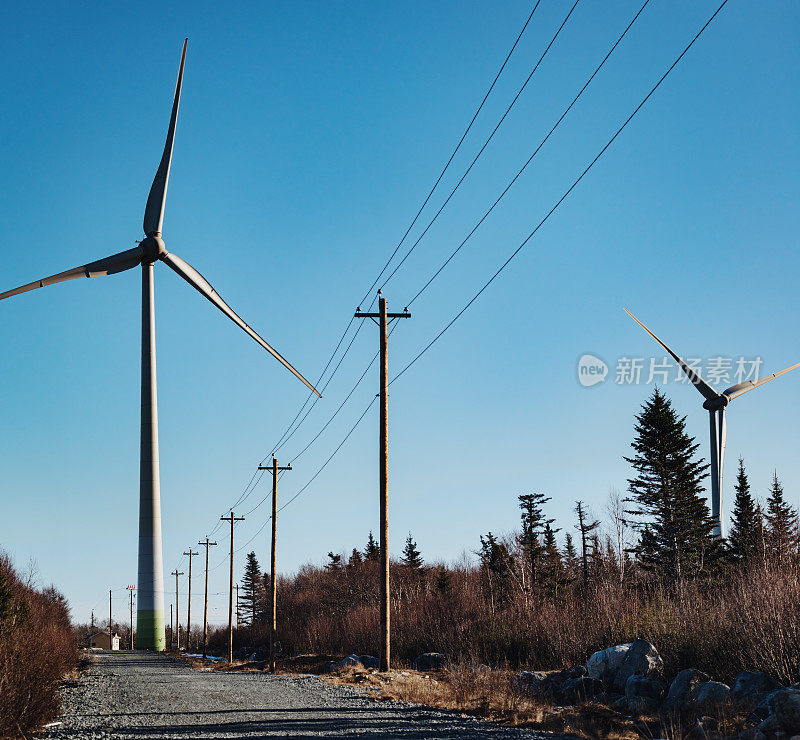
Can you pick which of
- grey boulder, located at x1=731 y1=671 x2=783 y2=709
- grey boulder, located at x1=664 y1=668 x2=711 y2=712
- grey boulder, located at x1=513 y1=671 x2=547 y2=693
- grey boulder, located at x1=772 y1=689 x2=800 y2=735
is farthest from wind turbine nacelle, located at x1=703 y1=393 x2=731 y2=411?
grey boulder, located at x1=772 y1=689 x2=800 y2=735

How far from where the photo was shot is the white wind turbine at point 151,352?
27.5m

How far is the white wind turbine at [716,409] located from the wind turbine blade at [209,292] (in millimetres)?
24255

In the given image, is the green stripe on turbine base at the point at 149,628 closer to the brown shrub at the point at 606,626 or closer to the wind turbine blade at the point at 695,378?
the brown shrub at the point at 606,626

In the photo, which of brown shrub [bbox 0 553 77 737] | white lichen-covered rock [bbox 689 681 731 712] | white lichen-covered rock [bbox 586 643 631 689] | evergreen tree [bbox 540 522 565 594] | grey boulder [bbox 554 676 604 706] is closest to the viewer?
brown shrub [bbox 0 553 77 737]

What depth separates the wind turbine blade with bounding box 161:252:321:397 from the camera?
3142cm

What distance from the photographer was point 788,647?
17.8 m

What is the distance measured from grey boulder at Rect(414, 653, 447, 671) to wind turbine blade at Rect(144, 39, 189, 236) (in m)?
21.0

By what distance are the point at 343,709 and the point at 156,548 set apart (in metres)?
12.5

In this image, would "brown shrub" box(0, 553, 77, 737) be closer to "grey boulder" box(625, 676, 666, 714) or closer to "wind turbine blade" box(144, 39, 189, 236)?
"grey boulder" box(625, 676, 666, 714)

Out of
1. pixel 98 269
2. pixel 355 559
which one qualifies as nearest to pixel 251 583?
pixel 355 559

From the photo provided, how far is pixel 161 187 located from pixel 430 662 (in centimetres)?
2295

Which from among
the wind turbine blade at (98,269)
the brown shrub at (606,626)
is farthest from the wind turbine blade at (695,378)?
the wind turbine blade at (98,269)

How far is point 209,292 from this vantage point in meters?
32.3

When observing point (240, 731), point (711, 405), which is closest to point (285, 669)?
point (240, 731)
